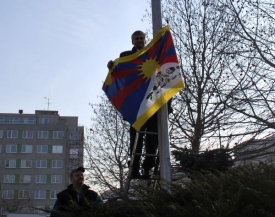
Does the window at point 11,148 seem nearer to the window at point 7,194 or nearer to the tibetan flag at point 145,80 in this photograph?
the window at point 7,194

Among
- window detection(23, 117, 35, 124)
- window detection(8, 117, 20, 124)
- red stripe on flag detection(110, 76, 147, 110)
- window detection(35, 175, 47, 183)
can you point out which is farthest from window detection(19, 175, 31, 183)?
red stripe on flag detection(110, 76, 147, 110)

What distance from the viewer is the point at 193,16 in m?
20.8

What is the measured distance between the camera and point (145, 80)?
6.57 metres

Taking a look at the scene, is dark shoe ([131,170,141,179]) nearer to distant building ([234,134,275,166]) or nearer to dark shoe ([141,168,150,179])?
dark shoe ([141,168,150,179])

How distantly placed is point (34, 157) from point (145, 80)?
254 ft

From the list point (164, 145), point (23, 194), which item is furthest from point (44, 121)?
point (164, 145)

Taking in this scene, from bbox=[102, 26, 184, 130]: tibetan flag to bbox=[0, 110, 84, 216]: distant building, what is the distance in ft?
237

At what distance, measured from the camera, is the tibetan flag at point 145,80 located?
6270mm

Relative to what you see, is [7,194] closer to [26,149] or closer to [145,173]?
[26,149]

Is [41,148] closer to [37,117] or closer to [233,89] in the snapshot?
[37,117]

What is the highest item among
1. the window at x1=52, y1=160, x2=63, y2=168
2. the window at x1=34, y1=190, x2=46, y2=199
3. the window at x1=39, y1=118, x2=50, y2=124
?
the window at x1=39, y1=118, x2=50, y2=124

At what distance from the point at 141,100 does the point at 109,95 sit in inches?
26.4

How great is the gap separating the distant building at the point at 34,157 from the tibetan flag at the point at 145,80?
237 feet

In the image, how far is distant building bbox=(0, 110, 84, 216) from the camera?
259ft
